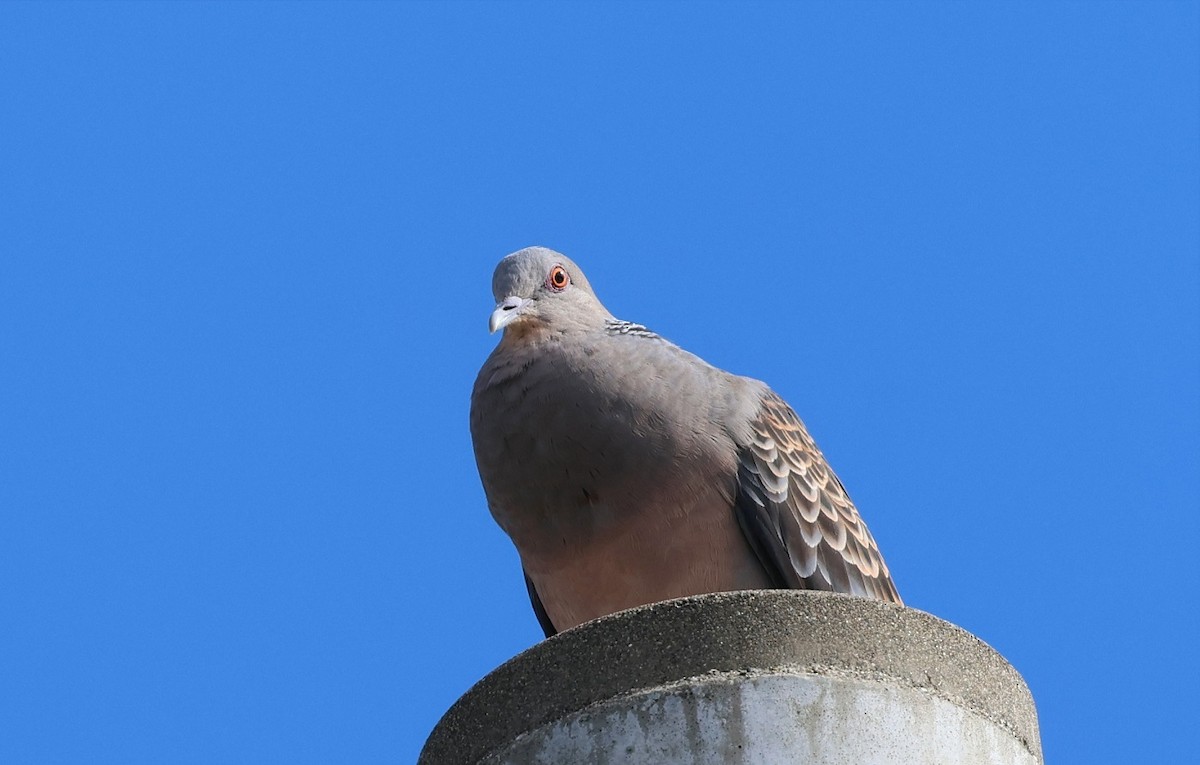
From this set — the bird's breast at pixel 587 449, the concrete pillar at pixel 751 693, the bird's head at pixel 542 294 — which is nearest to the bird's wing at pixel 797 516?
the bird's breast at pixel 587 449

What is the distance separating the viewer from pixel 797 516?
294 inches

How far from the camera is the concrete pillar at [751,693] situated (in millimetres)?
4418

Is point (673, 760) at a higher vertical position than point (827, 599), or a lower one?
lower

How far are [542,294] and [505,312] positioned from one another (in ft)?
1.13

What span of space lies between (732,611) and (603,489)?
2.30 metres

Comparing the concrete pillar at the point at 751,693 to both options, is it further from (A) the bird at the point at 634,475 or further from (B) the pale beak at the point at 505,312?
(B) the pale beak at the point at 505,312

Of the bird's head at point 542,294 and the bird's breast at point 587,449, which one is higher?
the bird's head at point 542,294

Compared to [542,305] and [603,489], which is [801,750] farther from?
[542,305]

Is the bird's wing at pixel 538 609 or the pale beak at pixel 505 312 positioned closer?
the pale beak at pixel 505 312

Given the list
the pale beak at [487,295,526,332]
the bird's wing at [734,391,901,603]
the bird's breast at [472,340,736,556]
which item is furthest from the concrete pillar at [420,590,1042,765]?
the pale beak at [487,295,526,332]

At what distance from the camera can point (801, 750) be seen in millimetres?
4355

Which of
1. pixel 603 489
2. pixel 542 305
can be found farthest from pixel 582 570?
pixel 542 305

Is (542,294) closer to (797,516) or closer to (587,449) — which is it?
(587,449)

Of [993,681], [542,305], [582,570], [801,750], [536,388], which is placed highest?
[542,305]
